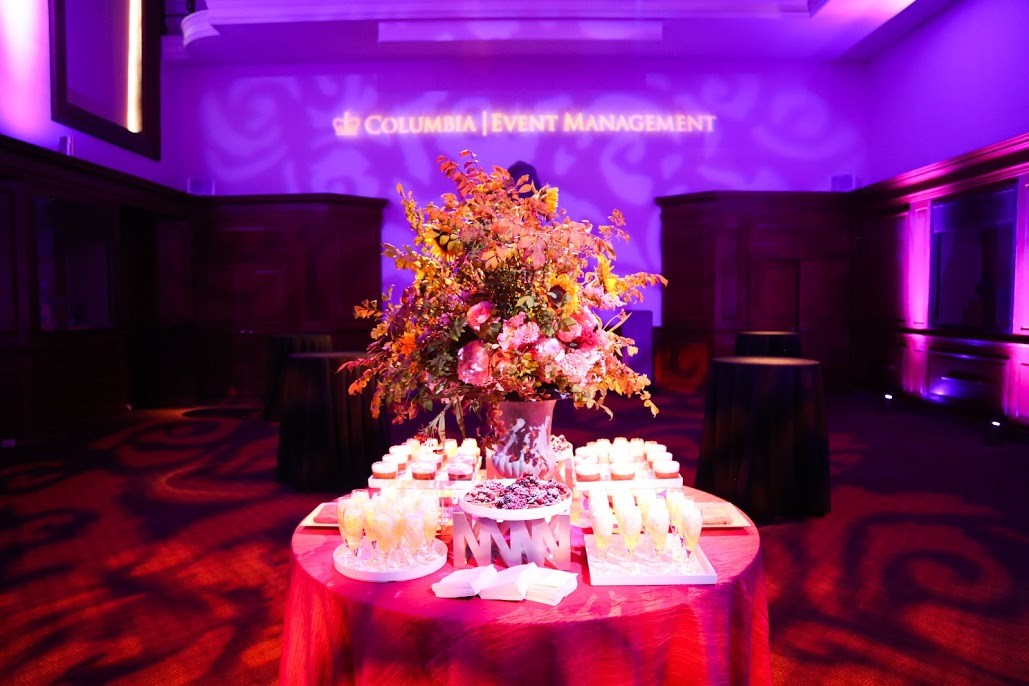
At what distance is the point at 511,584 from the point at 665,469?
2.58 feet

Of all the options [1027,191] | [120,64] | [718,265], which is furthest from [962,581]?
[120,64]

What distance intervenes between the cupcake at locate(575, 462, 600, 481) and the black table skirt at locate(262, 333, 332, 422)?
507 centimetres

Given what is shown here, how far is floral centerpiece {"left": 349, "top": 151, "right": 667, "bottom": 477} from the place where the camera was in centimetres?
155

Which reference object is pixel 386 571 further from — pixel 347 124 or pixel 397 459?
pixel 347 124

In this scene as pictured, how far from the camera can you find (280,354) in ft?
21.9

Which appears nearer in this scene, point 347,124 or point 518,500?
point 518,500

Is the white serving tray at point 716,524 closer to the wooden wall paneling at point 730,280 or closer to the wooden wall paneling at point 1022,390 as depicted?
the wooden wall paneling at point 1022,390

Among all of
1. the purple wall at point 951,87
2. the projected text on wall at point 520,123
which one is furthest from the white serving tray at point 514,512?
the projected text on wall at point 520,123

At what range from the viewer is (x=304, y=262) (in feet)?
27.7

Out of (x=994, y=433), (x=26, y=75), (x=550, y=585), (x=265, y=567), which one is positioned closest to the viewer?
(x=550, y=585)

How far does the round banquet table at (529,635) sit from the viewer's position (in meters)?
1.20

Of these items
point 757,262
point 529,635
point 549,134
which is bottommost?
point 529,635

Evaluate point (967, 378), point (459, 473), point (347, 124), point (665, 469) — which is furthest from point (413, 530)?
point (347, 124)

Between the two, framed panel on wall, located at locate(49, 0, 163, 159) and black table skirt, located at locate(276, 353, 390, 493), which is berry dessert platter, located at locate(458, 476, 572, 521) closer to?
black table skirt, located at locate(276, 353, 390, 493)
